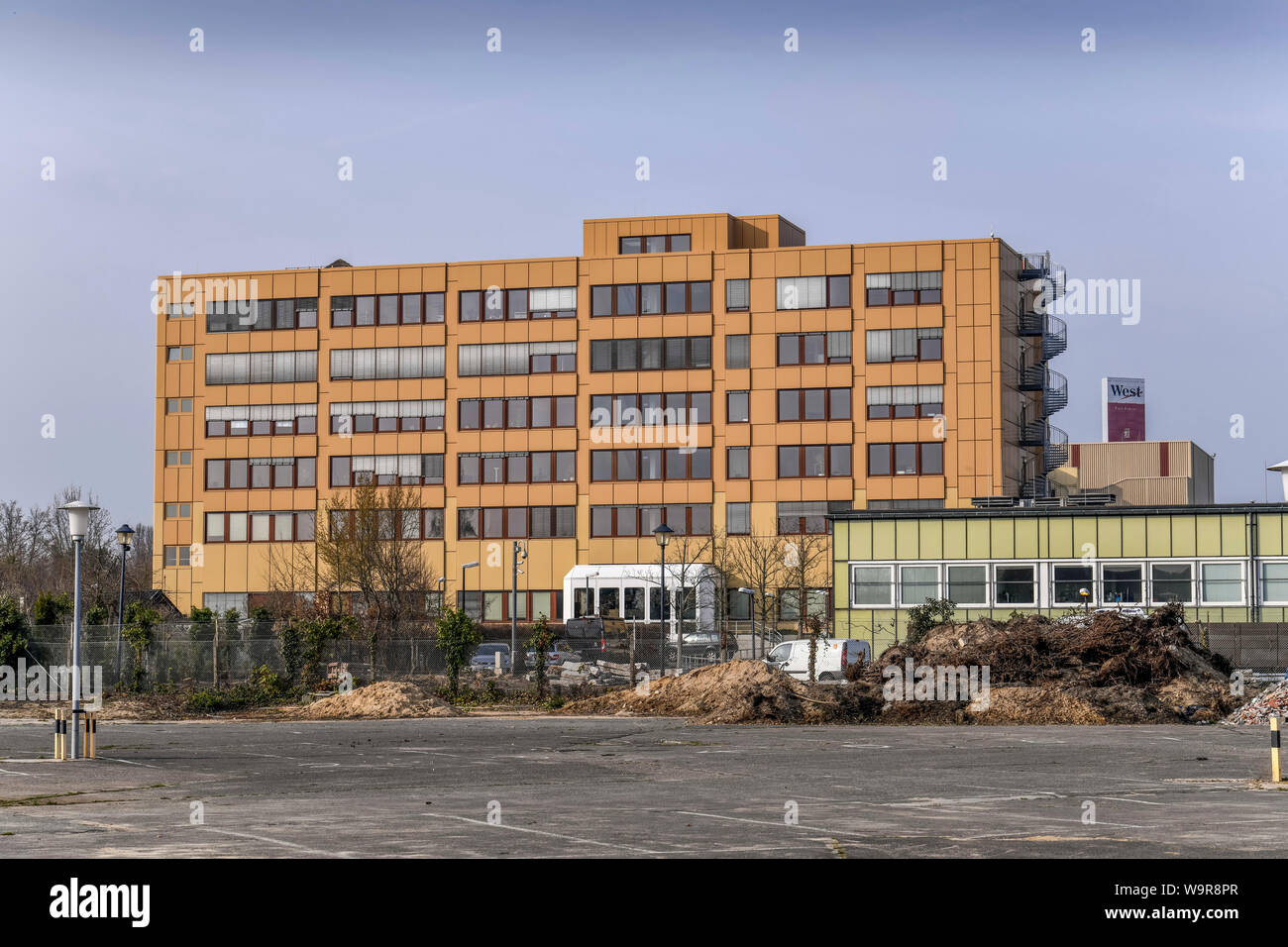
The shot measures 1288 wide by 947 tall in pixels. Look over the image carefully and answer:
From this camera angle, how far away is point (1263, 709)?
33.3 m

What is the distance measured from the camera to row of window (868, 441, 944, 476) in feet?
270

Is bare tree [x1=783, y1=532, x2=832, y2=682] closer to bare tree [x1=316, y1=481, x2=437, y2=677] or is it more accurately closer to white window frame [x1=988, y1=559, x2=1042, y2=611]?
bare tree [x1=316, y1=481, x2=437, y2=677]

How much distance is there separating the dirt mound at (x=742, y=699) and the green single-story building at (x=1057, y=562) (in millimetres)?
15989

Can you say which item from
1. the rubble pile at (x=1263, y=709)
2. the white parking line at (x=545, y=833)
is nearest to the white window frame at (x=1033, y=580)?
the rubble pile at (x=1263, y=709)

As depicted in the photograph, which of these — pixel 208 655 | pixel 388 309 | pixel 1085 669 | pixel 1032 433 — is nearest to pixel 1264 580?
pixel 1085 669

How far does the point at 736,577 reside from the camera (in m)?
81.8

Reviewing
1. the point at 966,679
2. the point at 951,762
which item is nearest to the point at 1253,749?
the point at 951,762

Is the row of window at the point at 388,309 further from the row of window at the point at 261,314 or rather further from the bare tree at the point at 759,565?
the bare tree at the point at 759,565

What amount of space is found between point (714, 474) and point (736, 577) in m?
6.51

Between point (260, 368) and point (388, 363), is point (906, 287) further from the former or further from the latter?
point (260, 368)

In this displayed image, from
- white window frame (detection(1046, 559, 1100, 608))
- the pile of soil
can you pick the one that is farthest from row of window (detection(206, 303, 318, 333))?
A: the pile of soil

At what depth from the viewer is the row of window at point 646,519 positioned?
8534 centimetres

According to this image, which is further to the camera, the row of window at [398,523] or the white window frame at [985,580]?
the row of window at [398,523]

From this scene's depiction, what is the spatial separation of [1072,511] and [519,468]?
130ft
